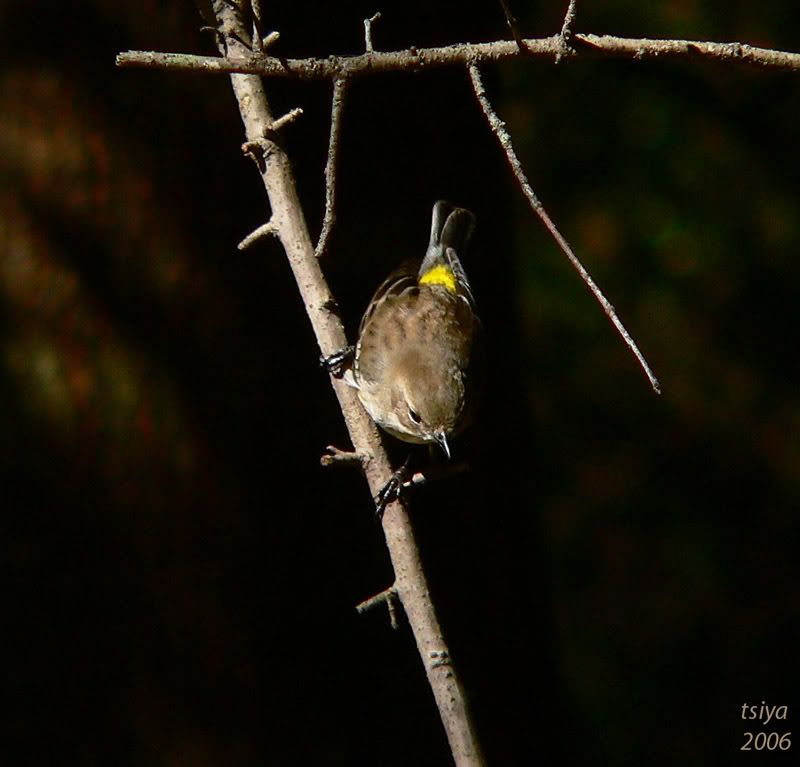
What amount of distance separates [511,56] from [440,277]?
181 cm

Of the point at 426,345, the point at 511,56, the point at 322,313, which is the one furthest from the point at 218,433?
the point at 511,56

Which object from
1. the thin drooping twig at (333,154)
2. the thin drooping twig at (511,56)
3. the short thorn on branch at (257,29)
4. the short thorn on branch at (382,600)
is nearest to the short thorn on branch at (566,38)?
the thin drooping twig at (511,56)

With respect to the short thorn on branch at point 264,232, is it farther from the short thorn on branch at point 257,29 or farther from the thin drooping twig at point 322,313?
the short thorn on branch at point 257,29

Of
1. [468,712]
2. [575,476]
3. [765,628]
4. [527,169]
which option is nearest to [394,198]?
[468,712]

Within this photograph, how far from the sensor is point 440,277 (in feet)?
12.3

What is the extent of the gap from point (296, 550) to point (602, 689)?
4.62 m

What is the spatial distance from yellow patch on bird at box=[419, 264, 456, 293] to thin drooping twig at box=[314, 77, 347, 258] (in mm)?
1429

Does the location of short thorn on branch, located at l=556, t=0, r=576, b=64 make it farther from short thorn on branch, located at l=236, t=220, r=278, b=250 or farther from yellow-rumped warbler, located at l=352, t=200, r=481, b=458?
yellow-rumped warbler, located at l=352, t=200, r=481, b=458

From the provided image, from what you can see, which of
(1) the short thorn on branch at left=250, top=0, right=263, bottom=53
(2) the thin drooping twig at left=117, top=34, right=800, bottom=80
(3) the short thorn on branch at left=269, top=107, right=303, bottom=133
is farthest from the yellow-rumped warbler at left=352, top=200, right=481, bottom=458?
(2) the thin drooping twig at left=117, top=34, right=800, bottom=80

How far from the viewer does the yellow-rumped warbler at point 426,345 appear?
318cm

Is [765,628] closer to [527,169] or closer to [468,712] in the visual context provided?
[527,169]

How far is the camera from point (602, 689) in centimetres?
730

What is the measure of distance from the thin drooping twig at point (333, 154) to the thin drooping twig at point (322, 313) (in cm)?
18

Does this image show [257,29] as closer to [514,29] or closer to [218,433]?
[514,29]
